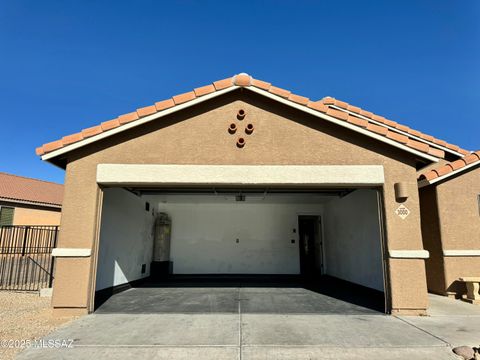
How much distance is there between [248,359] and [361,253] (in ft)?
21.3

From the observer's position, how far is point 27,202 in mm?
20516

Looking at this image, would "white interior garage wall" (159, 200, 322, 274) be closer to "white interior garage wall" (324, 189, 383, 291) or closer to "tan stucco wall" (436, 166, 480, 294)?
"white interior garage wall" (324, 189, 383, 291)

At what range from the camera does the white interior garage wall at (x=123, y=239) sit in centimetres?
789

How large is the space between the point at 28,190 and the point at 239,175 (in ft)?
74.0

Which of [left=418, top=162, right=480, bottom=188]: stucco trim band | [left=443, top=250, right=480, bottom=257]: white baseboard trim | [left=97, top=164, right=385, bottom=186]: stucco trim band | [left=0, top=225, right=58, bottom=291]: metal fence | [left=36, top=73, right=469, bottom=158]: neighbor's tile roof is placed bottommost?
[left=0, top=225, right=58, bottom=291]: metal fence

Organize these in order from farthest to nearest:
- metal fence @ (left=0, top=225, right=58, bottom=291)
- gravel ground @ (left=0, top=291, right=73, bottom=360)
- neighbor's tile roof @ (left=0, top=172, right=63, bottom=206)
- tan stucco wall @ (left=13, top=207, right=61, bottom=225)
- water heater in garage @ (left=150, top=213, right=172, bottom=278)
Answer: neighbor's tile roof @ (left=0, top=172, right=63, bottom=206)
tan stucco wall @ (left=13, top=207, right=61, bottom=225)
water heater in garage @ (left=150, top=213, right=172, bottom=278)
metal fence @ (left=0, top=225, right=58, bottom=291)
gravel ground @ (left=0, top=291, right=73, bottom=360)

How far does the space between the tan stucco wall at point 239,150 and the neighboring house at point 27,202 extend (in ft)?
57.4

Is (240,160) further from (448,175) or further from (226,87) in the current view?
(448,175)

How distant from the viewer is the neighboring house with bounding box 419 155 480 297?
782 cm

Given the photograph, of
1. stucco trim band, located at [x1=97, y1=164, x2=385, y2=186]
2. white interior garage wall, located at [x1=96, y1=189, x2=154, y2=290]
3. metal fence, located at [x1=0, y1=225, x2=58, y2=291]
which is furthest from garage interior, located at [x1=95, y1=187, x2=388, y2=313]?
metal fence, located at [x1=0, y1=225, x2=58, y2=291]

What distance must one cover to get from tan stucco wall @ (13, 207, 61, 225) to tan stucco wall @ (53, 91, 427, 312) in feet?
58.5

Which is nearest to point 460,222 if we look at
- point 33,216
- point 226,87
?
point 226,87

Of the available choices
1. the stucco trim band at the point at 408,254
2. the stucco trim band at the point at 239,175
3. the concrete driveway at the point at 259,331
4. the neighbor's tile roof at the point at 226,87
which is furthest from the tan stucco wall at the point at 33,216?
the stucco trim band at the point at 408,254

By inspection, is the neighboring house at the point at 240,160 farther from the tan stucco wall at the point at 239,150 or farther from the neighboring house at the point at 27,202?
the neighboring house at the point at 27,202
